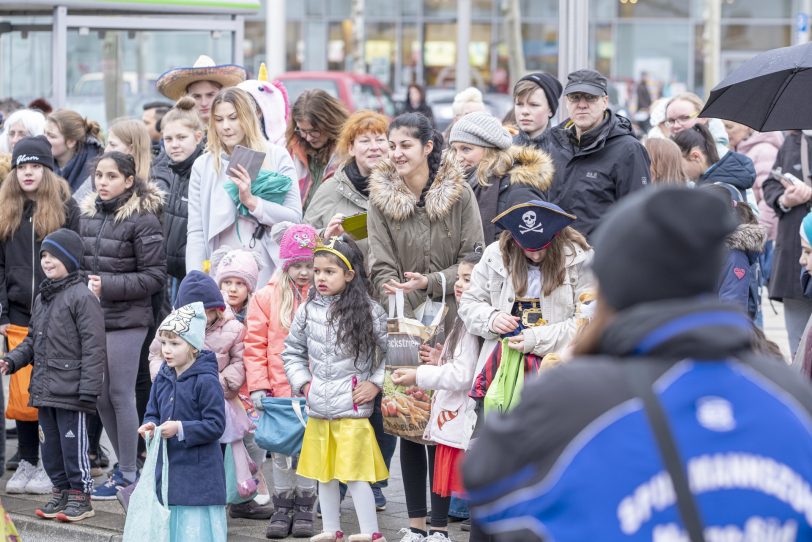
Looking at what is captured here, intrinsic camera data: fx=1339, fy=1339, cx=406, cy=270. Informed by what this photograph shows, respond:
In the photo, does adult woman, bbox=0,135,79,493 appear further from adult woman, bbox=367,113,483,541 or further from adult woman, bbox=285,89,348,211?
adult woman, bbox=367,113,483,541

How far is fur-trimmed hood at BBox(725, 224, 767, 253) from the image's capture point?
751cm

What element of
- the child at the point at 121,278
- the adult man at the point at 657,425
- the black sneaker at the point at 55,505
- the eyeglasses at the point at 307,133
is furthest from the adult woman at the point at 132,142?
the adult man at the point at 657,425

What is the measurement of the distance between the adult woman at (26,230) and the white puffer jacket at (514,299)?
10.0 ft

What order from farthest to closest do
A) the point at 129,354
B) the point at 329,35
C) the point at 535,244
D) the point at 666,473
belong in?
the point at 329,35 < the point at 129,354 < the point at 535,244 < the point at 666,473

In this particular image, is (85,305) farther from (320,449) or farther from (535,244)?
(535,244)

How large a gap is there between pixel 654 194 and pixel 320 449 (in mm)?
4187

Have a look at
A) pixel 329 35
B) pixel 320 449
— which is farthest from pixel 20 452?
pixel 329 35

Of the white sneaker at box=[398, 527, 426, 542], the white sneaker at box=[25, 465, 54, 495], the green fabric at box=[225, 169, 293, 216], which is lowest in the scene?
the white sneaker at box=[25, 465, 54, 495]

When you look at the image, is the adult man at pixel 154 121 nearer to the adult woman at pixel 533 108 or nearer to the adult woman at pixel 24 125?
the adult woman at pixel 24 125

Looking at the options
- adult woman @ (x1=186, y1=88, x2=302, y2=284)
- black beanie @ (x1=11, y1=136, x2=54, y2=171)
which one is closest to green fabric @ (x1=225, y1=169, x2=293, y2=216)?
adult woman @ (x1=186, y1=88, x2=302, y2=284)

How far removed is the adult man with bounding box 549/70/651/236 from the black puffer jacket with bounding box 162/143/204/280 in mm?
2517

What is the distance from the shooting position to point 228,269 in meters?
7.23

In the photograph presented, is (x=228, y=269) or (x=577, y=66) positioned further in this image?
(x=577, y=66)

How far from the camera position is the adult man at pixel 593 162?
268 inches
